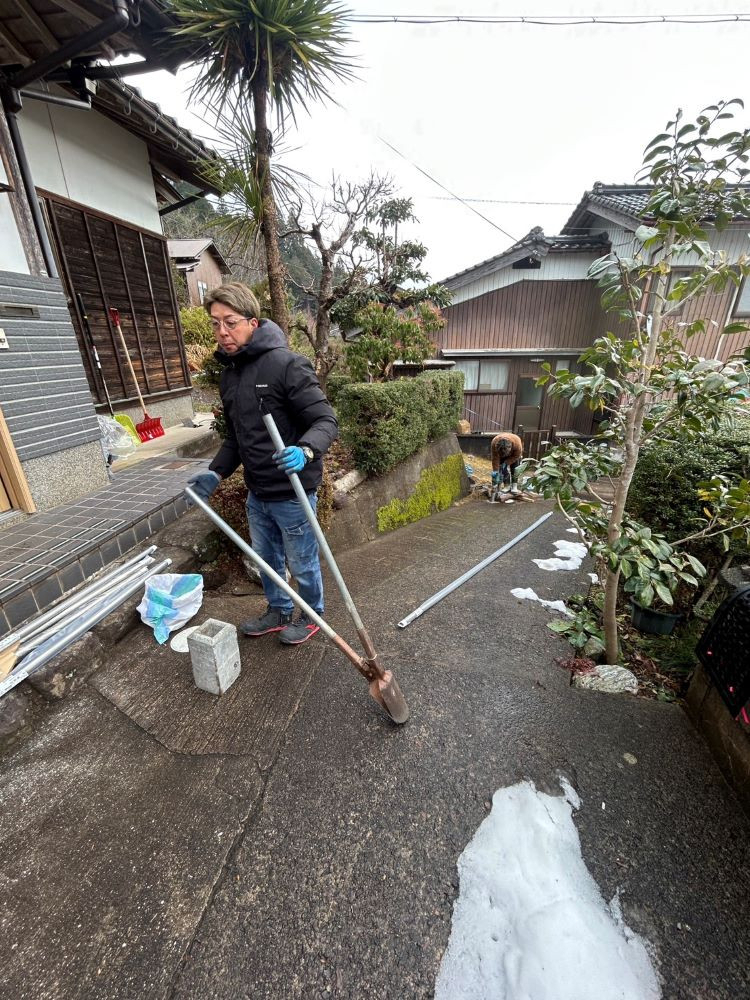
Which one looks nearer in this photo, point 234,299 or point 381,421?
point 234,299

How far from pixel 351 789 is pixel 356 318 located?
6453 mm

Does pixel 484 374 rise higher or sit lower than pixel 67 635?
higher

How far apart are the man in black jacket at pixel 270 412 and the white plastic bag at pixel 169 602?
88 cm

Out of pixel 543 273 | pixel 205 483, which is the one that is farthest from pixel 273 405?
pixel 543 273

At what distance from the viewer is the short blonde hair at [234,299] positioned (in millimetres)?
2236

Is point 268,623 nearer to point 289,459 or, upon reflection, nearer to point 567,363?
point 289,459

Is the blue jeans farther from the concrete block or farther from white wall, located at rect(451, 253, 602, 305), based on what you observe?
white wall, located at rect(451, 253, 602, 305)

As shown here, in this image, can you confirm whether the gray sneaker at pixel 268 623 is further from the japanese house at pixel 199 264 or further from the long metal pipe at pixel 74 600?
the japanese house at pixel 199 264

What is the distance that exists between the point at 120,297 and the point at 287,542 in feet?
19.4

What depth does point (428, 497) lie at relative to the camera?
6.99 m

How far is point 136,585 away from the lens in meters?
2.97

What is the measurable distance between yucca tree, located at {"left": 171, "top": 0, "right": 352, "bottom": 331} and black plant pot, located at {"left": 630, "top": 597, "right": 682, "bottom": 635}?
4.58 m

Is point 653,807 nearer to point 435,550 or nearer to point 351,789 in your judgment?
point 351,789

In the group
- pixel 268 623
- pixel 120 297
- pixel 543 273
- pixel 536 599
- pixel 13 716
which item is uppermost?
pixel 543 273
